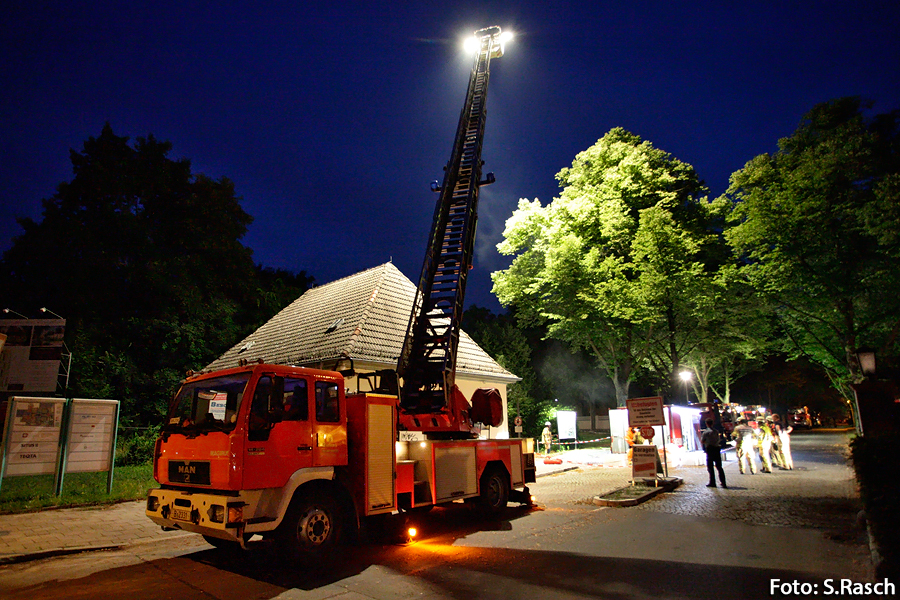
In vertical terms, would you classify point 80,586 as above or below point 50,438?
below

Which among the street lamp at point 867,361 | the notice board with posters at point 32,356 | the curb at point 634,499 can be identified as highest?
the notice board with posters at point 32,356

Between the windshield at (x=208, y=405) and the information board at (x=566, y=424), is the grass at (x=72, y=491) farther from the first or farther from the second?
the information board at (x=566, y=424)

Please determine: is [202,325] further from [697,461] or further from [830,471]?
[830,471]

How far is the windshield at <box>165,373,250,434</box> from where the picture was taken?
6.29 m

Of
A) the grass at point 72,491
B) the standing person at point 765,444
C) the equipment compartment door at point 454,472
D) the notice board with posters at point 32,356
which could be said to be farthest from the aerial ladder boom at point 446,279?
the standing person at point 765,444

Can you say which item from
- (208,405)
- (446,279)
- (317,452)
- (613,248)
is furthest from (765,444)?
(208,405)

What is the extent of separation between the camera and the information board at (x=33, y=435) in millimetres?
10055

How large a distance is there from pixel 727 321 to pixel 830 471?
384 inches

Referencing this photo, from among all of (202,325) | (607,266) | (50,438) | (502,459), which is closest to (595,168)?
(607,266)

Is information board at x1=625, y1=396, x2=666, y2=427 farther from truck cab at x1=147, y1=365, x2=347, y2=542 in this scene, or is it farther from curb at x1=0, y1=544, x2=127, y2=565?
curb at x1=0, y1=544, x2=127, y2=565

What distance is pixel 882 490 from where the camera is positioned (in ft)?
16.2

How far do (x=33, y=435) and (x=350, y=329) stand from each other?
25.1 ft

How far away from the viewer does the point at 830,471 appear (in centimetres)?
1537

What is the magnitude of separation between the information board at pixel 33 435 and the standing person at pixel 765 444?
19480 millimetres
